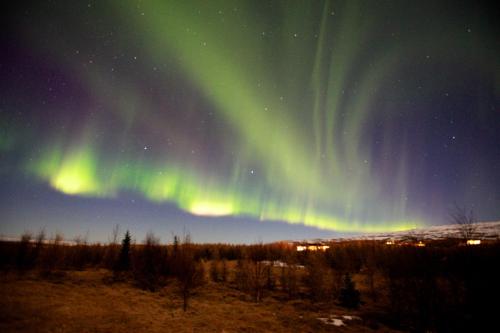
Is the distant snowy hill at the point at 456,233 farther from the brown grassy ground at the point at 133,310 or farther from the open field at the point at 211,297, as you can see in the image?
the brown grassy ground at the point at 133,310

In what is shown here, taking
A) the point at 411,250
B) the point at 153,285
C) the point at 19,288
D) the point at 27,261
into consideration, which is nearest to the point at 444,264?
the point at 411,250

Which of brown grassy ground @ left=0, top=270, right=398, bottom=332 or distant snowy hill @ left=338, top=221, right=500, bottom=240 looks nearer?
brown grassy ground @ left=0, top=270, right=398, bottom=332

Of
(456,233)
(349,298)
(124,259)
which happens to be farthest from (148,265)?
(456,233)

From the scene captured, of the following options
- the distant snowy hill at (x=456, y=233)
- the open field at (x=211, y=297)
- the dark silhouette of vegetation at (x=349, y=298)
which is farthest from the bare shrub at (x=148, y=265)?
the distant snowy hill at (x=456, y=233)

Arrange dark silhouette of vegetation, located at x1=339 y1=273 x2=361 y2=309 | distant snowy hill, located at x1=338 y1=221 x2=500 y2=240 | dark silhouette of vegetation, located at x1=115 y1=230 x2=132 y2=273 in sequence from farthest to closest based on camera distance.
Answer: distant snowy hill, located at x1=338 y1=221 x2=500 y2=240, dark silhouette of vegetation, located at x1=115 y1=230 x2=132 y2=273, dark silhouette of vegetation, located at x1=339 y1=273 x2=361 y2=309

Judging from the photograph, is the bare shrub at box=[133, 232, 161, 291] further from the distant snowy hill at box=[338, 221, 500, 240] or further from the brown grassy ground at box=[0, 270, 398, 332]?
the distant snowy hill at box=[338, 221, 500, 240]

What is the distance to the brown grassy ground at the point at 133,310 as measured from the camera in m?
9.02

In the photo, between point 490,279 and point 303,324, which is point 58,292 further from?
point 490,279

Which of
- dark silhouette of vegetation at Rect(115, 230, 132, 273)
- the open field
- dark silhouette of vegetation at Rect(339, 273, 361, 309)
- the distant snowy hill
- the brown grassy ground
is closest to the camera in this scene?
the brown grassy ground

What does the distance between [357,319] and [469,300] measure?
463cm

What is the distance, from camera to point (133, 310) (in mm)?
11359

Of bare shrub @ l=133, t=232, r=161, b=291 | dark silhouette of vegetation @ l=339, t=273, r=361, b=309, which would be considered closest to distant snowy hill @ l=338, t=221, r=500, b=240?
dark silhouette of vegetation @ l=339, t=273, r=361, b=309

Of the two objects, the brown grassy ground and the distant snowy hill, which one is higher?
the distant snowy hill

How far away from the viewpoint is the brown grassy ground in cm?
902
